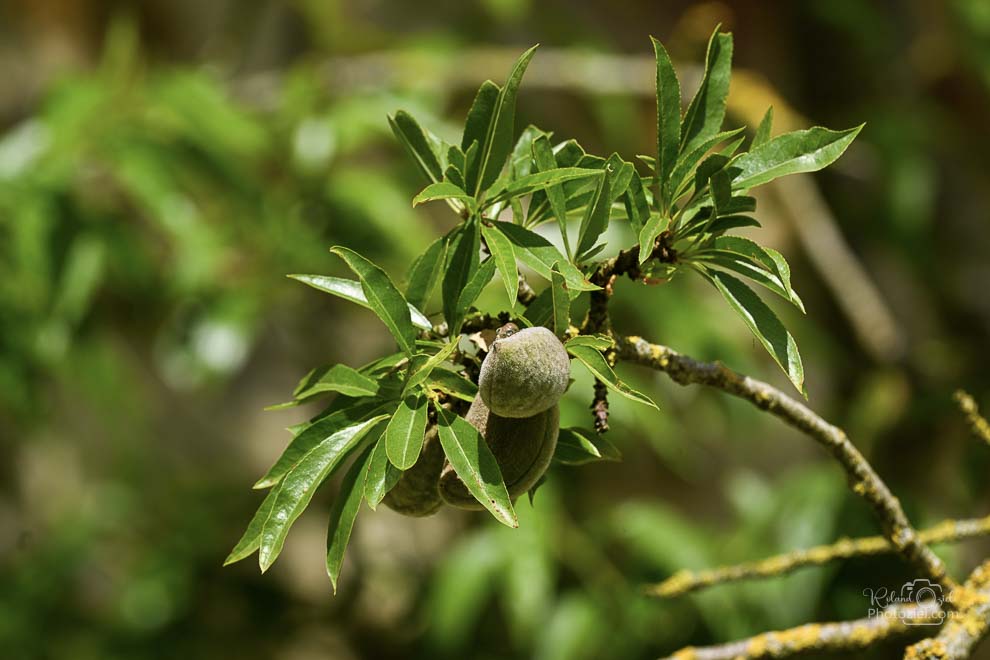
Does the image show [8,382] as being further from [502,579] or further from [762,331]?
[762,331]

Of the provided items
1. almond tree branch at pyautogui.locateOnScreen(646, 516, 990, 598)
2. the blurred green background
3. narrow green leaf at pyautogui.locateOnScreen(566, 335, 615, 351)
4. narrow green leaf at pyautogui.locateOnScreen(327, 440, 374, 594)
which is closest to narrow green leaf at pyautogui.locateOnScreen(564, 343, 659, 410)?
narrow green leaf at pyautogui.locateOnScreen(566, 335, 615, 351)

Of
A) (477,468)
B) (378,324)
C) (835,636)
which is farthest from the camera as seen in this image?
(378,324)

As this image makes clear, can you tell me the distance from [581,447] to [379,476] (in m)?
0.11

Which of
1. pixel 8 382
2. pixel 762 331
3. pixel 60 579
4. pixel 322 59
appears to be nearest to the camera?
pixel 762 331

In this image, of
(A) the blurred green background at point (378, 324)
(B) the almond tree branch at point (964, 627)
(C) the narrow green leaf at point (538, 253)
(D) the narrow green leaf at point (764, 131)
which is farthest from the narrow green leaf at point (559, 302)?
(A) the blurred green background at point (378, 324)

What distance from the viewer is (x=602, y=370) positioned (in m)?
0.41

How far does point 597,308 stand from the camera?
0.46 metres

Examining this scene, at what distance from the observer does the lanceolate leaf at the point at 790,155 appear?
0.44 m

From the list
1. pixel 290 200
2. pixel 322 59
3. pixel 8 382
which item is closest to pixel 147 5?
pixel 322 59

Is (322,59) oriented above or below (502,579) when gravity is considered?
above

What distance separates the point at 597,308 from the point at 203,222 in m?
0.88

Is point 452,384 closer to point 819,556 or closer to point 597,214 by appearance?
point 597,214

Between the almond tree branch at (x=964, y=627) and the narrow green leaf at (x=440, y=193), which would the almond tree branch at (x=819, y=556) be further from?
the narrow green leaf at (x=440, y=193)

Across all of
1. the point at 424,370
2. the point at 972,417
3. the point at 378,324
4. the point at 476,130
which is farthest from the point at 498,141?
the point at 378,324
